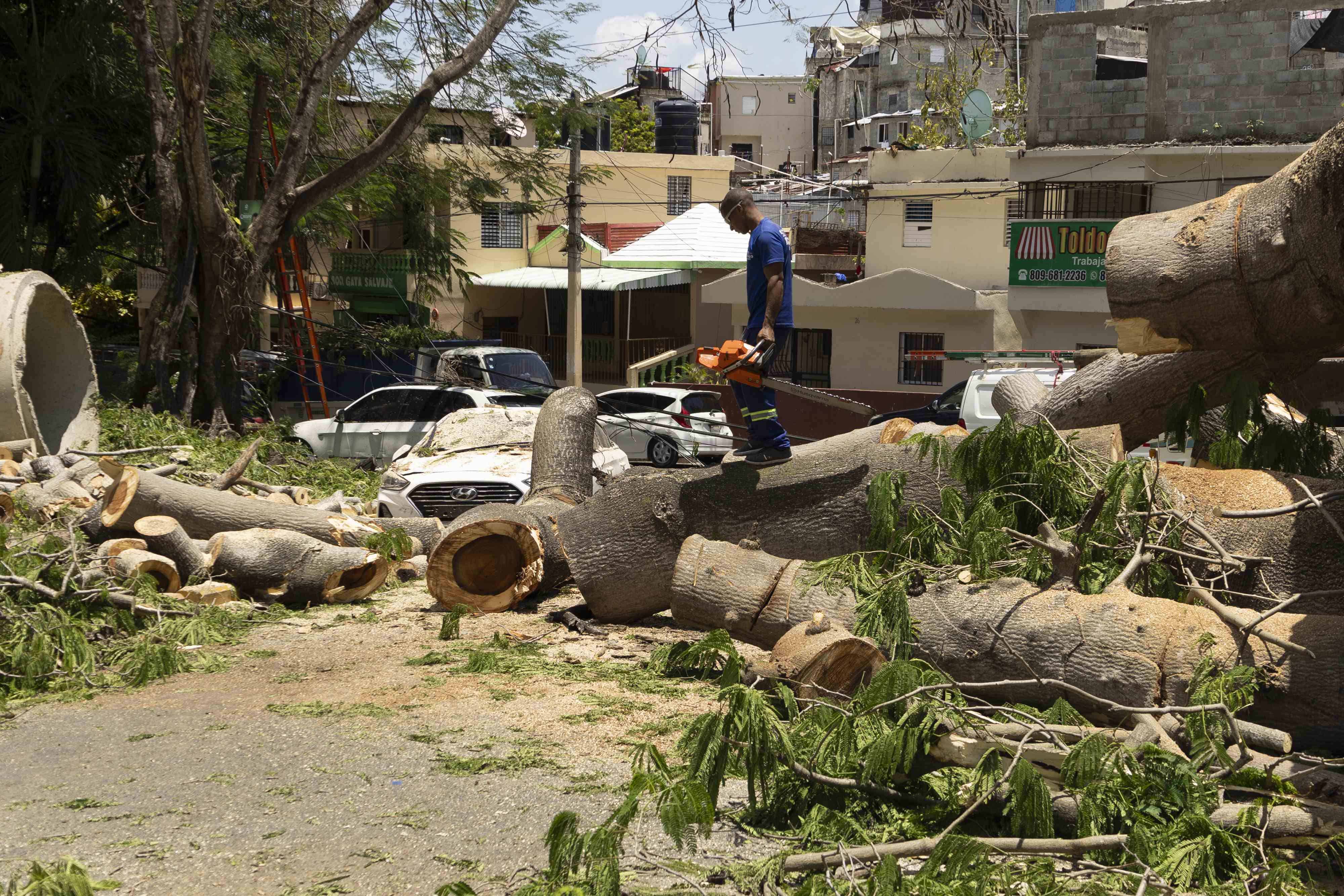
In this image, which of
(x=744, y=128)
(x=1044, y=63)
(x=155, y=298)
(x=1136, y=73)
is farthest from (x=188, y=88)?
(x=744, y=128)

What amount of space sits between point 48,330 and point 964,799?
36.1 feet

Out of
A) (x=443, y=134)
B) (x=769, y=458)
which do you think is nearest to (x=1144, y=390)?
(x=769, y=458)

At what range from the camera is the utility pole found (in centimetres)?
2294

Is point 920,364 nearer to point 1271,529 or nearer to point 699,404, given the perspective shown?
point 699,404

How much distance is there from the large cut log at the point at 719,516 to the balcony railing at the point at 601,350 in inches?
1034

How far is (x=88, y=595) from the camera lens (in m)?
7.28

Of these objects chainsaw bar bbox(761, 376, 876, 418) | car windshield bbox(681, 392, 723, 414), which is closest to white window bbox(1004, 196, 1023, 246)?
car windshield bbox(681, 392, 723, 414)

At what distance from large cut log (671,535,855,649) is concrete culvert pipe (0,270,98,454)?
6445mm

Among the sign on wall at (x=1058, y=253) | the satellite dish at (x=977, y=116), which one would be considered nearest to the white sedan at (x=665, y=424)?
the sign on wall at (x=1058, y=253)

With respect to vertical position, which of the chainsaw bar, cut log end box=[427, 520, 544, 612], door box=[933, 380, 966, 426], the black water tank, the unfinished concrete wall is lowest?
cut log end box=[427, 520, 544, 612]

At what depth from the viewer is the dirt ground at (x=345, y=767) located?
4.32 m

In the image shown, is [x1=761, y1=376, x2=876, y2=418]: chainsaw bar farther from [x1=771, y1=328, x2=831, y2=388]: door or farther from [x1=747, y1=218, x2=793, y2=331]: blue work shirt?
[x1=771, y1=328, x2=831, y2=388]: door

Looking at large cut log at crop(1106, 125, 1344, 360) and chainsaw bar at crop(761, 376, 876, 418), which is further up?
large cut log at crop(1106, 125, 1344, 360)

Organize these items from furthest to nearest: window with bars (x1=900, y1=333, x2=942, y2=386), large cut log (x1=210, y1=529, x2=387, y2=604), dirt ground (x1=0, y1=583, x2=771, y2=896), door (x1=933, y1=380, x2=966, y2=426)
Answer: window with bars (x1=900, y1=333, x2=942, y2=386), door (x1=933, y1=380, x2=966, y2=426), large cut log (x1=210, y1=529, x2=387, y2=604), dirt ground (x1=0, y1=583, x2=771, y2=896)
